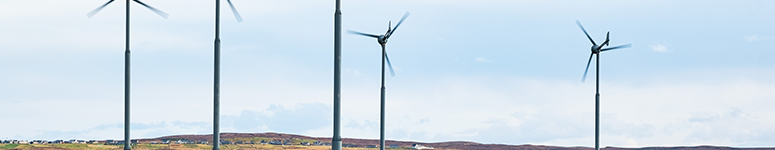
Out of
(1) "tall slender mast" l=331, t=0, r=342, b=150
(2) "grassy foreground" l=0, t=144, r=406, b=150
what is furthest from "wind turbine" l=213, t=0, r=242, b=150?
(2) "grassy foreground" l=0, t=144, r=406, b=150

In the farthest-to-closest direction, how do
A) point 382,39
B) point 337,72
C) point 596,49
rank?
point 596,49
point 382,39
point 337,72

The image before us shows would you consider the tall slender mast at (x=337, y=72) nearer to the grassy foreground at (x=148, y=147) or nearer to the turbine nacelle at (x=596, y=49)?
the turbine nacelle at (x=596, y=49)

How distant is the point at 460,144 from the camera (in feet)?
595

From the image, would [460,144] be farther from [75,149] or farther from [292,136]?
[75,149]

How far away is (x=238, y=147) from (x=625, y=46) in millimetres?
103320

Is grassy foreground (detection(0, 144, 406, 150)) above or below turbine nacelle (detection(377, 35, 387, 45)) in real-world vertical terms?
below

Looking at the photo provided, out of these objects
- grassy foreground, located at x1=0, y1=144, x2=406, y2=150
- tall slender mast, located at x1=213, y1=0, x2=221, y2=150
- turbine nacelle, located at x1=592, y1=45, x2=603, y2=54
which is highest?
turbine nacelle, located at x1=592, y1=45, x2=603, y2=54

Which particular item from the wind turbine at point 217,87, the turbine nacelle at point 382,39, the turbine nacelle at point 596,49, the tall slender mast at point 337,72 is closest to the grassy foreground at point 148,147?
the turbine nacelle at point 382,39

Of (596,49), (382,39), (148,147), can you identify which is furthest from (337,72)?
(148,147)

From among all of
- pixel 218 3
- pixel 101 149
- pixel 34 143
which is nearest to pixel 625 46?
pixel 218 3

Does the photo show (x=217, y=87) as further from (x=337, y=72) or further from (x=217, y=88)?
(x=337, y=72)

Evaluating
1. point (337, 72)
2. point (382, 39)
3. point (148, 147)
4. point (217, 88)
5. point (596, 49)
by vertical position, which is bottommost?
point (148, 147)

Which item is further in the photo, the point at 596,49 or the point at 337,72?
the point at 596,49

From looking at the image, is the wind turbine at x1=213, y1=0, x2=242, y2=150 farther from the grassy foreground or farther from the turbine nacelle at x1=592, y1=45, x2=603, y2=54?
the grassy foreground
